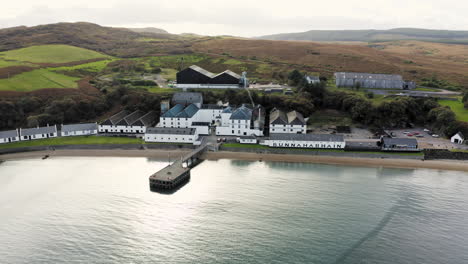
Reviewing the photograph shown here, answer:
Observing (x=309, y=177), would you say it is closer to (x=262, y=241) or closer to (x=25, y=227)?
(x=262, y=241)

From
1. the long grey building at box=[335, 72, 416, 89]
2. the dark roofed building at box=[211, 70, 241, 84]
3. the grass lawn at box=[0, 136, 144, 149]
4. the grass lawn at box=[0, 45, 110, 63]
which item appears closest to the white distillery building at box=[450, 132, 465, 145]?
the long grey building at box=[335, 72, 416, 89]

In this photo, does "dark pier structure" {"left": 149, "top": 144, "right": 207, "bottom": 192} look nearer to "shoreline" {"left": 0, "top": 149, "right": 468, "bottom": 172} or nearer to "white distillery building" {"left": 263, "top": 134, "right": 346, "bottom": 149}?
"shoreline" {"left": 0, "top": 149, "right": 468, "bottom": 172}

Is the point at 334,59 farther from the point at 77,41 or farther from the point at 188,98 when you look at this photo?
the point at 77,41

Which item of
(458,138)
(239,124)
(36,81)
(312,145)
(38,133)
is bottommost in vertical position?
(312,145)

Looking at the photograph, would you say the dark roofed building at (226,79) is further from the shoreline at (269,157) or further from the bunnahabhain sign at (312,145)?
the shoreline at (269,157)

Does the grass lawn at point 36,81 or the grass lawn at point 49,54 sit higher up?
the grass lawn at point 49,54

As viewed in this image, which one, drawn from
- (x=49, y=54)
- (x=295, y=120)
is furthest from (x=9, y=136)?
(x=49, y=54)

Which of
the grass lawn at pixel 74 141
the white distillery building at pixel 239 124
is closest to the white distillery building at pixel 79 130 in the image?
the grass lawn at pixel 74 141
